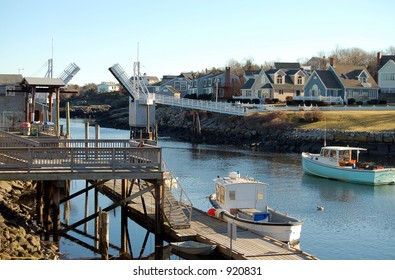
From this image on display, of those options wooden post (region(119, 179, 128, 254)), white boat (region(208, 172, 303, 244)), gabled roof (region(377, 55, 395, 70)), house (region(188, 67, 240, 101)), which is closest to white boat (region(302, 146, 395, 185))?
white boat (region(208, 172, 303, 244))

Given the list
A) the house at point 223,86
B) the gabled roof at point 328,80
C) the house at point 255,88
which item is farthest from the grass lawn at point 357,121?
the house at point 223,86

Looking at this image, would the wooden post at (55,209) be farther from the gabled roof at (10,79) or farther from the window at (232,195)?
the gabled roof at (10,79)

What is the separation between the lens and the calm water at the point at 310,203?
2652 cm

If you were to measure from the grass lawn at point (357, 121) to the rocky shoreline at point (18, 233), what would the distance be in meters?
44.3

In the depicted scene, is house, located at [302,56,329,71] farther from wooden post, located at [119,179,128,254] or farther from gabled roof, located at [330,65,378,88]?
wooden post, located at [119,179,128,254]

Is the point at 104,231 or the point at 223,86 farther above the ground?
the point at 223,86

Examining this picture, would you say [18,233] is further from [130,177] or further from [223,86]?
[223,86]

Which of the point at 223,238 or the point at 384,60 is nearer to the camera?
the point at 223,238

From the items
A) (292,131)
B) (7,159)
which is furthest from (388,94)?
(7,159)

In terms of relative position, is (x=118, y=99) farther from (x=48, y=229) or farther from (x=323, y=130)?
(x=48, y=229)

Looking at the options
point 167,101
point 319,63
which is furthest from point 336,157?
point 319,63

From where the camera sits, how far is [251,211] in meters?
27.5

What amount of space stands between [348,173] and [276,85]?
58.6 m

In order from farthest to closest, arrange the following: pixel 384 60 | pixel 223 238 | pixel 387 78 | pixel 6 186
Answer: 1. pixel 384 60
2. pixel 387 78
3. pixel 6 186
4. pixel 223 238
